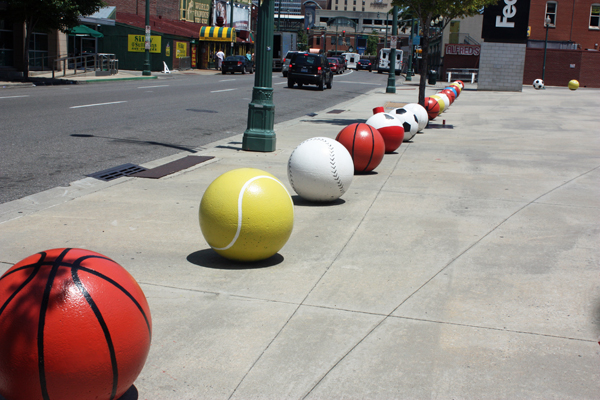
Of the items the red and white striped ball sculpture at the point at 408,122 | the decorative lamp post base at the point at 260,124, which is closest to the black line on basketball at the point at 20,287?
the decorative lamp post base at the point at 260,124

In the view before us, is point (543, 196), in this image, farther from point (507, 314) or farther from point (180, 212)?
point (180, 212)

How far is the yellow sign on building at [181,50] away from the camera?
5069 cm

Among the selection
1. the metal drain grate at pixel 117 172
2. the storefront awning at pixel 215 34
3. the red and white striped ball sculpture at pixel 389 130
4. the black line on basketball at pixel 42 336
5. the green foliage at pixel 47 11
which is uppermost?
the storefront awning at pixel 215 34

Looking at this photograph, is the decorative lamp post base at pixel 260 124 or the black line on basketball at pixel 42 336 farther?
the decorative lamp post base at pixel 260 124

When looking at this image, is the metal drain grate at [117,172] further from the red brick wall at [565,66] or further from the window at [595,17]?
the window at [595,17]

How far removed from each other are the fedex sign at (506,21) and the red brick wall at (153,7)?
34296 mm

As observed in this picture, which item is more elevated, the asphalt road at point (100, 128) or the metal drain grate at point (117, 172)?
the asphalt road at point (100, 128)

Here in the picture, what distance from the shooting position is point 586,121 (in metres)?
20.2

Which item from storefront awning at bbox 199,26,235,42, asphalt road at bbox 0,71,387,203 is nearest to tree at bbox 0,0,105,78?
asphalt road at bbox 0,71,387,203

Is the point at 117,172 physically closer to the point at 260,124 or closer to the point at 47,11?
the point at 260,124

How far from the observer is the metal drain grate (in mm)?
8688

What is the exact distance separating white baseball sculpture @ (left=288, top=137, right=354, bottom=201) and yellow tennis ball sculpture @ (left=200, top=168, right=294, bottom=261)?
2.09 meters

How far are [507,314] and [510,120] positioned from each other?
55.3 feet

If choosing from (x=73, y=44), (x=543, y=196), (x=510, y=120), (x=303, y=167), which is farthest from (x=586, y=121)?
(x=73, y=44)
